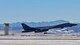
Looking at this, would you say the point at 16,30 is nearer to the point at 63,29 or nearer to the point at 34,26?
the point at 34,26

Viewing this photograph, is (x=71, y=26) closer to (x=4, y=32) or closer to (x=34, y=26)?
(x=34, y=26)

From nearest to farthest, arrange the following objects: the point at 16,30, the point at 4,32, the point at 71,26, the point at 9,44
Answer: the point at 9,44 < the point at 4,32 < the point at 16,30 < the point at 71,26

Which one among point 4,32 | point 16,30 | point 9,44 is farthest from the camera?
point 16,30

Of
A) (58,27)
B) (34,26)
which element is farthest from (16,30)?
(58,27)

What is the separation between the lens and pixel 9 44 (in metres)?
18.2

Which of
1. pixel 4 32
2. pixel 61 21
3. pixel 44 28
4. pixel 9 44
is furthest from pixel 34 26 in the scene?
pixel 9 44

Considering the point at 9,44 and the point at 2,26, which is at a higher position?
the point at 2,26

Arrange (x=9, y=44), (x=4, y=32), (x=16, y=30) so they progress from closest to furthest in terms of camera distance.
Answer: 1. (x=9, y=44)
2. (x=4, y=32)
3. (x=16, y=30)

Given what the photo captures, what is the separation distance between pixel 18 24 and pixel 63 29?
5.98m

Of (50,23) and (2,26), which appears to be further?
(50,23)

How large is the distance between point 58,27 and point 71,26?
72.7 inches

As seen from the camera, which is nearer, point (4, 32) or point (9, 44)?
point (9, 44)

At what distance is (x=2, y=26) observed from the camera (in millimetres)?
30844

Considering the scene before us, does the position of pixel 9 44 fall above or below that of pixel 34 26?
below
